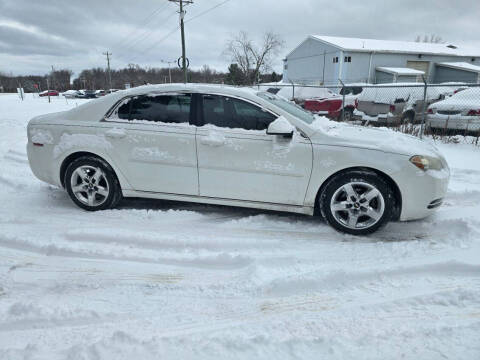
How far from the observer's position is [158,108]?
3947 mm

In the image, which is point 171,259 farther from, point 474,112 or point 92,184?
point 474,112

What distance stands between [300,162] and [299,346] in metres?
1.96

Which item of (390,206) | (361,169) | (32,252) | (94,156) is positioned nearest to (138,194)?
(94,156)

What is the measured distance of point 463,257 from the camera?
9.89 ft

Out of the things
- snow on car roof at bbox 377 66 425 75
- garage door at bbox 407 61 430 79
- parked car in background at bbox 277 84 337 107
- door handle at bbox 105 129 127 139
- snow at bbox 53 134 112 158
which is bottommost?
snow at bbox 53 134 112 158

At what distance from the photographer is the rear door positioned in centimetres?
382

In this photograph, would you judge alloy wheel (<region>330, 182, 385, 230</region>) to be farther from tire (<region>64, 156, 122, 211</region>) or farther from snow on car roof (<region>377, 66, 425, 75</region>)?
snow on car roof (<region>377, 66, 425, 75</region>)

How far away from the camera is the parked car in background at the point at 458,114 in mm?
8562

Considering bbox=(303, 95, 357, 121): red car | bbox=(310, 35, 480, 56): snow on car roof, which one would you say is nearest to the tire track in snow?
bbox=(303, 95, 357, 121): red car

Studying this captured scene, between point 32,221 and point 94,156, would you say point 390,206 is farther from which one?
point 32,221

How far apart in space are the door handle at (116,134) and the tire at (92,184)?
345 mm

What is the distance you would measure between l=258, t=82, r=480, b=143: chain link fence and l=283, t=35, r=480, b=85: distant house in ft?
69.8

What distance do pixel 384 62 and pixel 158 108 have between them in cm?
3895

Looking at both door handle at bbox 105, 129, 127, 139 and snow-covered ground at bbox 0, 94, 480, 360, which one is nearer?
snow-covered ground at bbox 0, 94, 480, 360
